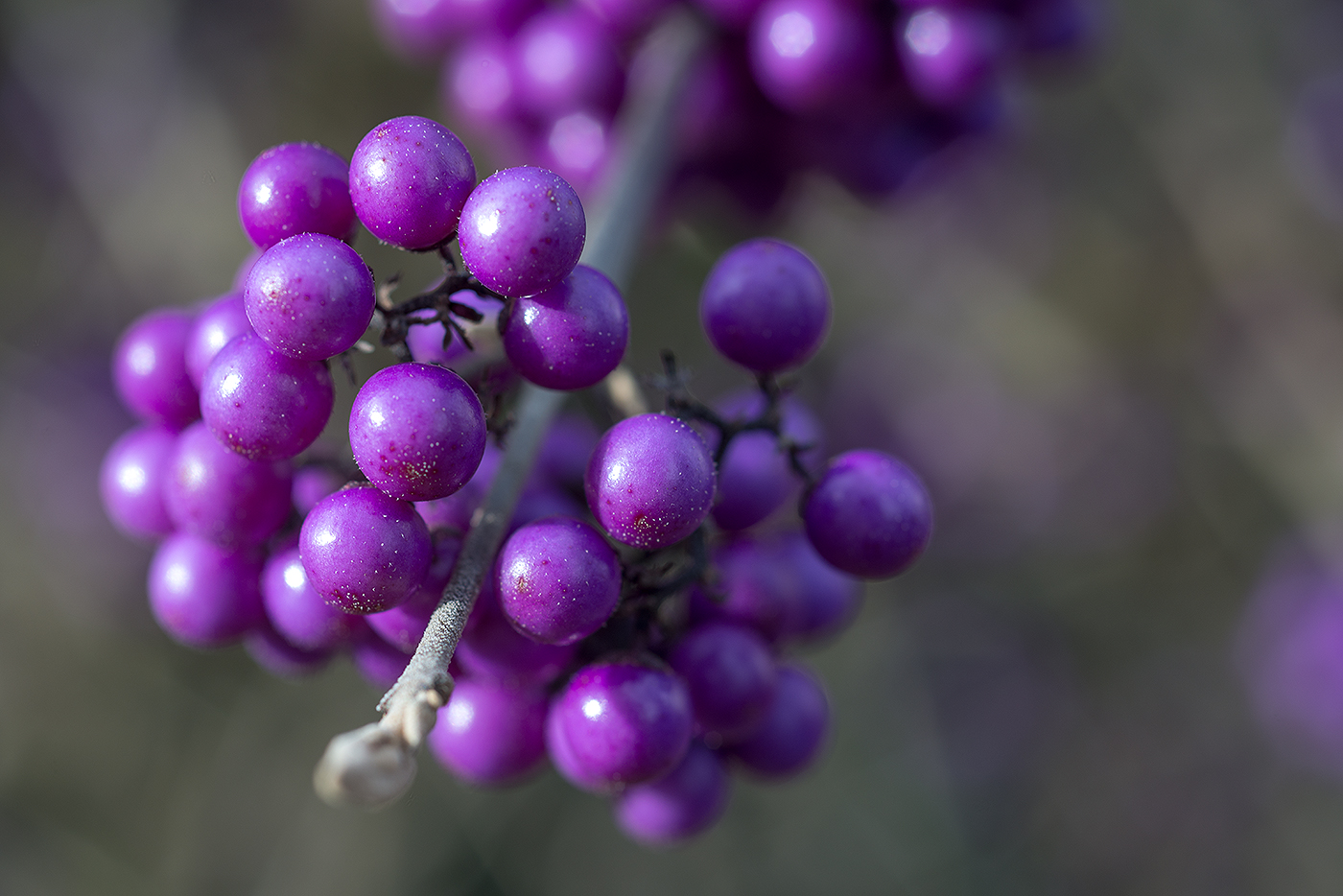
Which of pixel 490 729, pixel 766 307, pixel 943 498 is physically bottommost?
pixel 490 729

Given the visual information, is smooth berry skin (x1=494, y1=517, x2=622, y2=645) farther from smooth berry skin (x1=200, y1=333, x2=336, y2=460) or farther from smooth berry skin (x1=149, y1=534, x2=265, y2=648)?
smooth berry skin (x1=149, y1=534, x2=265, y2=648)

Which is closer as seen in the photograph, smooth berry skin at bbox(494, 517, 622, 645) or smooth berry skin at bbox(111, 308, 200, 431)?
A: smooth berry skin at bbox(494, 517, 622, 645)

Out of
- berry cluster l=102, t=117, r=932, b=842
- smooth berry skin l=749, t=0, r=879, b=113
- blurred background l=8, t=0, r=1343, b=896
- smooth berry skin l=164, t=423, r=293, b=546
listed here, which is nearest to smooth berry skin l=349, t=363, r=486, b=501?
berry cluster l=102, t=117, r=932, b=842

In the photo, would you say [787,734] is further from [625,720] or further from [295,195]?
[295,195]

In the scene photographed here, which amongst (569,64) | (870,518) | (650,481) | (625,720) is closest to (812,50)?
(569,64)

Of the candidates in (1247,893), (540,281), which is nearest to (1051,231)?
(1247,893)

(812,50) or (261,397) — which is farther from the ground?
(812,50)
